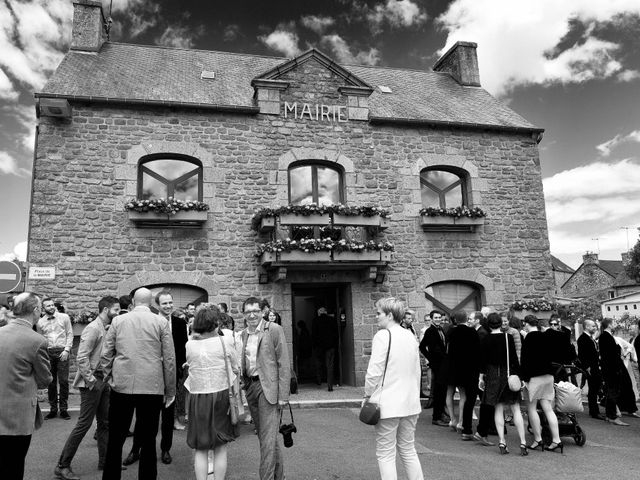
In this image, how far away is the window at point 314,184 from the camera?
1180 cm

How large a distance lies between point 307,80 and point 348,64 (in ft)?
13.1

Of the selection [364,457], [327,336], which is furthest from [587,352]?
[327,336]

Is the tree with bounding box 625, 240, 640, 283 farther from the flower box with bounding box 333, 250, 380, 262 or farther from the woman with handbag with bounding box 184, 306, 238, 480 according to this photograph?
the woman with handbag with bounding box 184, 306, 238, 480

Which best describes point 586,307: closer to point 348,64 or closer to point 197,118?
point 348,64

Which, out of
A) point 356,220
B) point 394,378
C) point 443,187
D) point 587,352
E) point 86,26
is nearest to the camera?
point 394,378

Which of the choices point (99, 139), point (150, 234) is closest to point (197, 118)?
point (99, 139)

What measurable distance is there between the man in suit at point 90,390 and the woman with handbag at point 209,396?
1.20 meters

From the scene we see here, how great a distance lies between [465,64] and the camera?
51.1 feet

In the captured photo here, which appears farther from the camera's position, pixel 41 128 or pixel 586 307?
pixel 586 307

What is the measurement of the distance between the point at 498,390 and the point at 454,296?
5.76 m

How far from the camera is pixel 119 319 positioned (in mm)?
4574

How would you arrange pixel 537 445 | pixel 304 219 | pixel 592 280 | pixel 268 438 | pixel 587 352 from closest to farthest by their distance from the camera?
1. pixel 268 438
2. pixel 537 445
3. pixel 587 352
4. pixel 304 219
5. pixel 592 280

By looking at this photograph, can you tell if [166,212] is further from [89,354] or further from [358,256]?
[89,354]

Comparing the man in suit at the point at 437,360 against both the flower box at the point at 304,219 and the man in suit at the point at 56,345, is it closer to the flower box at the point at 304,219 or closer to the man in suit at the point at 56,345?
the flower box at the point at 304,219
